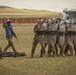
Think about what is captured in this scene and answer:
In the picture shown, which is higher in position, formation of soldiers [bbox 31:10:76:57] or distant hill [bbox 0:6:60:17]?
formation of soldiers [bbox 31:10:76:57]

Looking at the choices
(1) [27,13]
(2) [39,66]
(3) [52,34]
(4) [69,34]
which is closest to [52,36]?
(3) [52,34]

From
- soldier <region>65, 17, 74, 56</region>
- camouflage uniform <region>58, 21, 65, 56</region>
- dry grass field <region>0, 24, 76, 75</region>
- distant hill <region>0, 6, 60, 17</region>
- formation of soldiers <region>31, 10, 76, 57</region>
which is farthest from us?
distant hill <region>0, 6, 60, 17</region>

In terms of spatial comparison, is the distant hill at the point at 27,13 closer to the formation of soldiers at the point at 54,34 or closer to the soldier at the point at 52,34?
the formation of soldiers at the point at 54,34

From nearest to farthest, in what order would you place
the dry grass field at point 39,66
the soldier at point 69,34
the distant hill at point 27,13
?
1. the dry grass field at point 39,66
2. the soldier at point 69,34
3. the distant hill at point 27,13

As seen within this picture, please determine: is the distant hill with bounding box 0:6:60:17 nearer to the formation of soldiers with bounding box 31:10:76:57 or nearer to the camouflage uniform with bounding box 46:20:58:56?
the formation of soldiers with bounding box 31:10:76:57

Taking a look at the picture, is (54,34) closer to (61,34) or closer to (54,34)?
(54,34)

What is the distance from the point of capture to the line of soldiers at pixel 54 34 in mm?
16312

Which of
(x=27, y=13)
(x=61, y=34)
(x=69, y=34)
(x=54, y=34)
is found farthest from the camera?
(x=27, y=13)

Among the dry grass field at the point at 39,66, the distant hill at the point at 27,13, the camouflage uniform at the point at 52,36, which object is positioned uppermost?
the camouflage uniform at the point at 52,36

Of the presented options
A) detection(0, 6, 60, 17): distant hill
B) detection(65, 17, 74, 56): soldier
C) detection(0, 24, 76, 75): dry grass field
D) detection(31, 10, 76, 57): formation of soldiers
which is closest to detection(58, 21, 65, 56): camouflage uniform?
detection(31, 10, 76, 57): formation of soldiers

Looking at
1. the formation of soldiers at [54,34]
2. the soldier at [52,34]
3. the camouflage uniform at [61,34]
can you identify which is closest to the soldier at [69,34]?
the formation of soldiers at [54,34]

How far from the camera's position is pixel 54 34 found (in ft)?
54.0

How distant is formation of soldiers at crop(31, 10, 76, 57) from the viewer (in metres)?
16.3

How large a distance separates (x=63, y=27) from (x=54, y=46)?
0.90 metres
